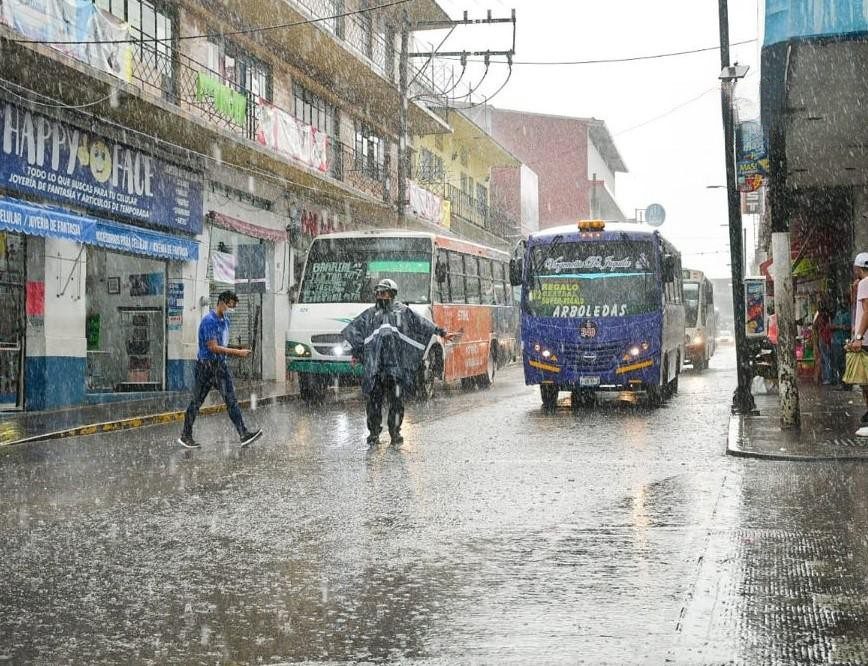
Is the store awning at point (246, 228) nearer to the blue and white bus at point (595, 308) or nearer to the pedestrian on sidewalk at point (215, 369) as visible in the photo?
the blue and white bus at point (595, 308)

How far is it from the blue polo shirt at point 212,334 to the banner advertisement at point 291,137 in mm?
10026

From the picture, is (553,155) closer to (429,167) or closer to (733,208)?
(429,167)

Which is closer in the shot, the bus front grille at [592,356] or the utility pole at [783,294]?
the utility pole at [783,294]

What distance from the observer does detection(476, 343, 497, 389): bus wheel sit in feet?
77.9

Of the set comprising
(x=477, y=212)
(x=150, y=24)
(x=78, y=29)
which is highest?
(x=150, y=24)

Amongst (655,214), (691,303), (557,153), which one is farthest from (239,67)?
(557,153)

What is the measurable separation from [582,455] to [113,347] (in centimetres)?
1330

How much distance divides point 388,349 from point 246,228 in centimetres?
1318

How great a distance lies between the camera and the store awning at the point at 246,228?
23517 mm

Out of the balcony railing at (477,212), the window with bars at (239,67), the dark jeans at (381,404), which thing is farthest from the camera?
the balcony railing at (477,212)

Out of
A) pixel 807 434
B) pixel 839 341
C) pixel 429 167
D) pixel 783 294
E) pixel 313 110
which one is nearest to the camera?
pixel 807 434

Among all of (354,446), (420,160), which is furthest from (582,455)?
(420,160)

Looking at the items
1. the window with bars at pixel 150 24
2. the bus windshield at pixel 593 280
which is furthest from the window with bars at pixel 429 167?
the bus windshield at pixel 593 280

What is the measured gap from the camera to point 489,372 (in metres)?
24.1
